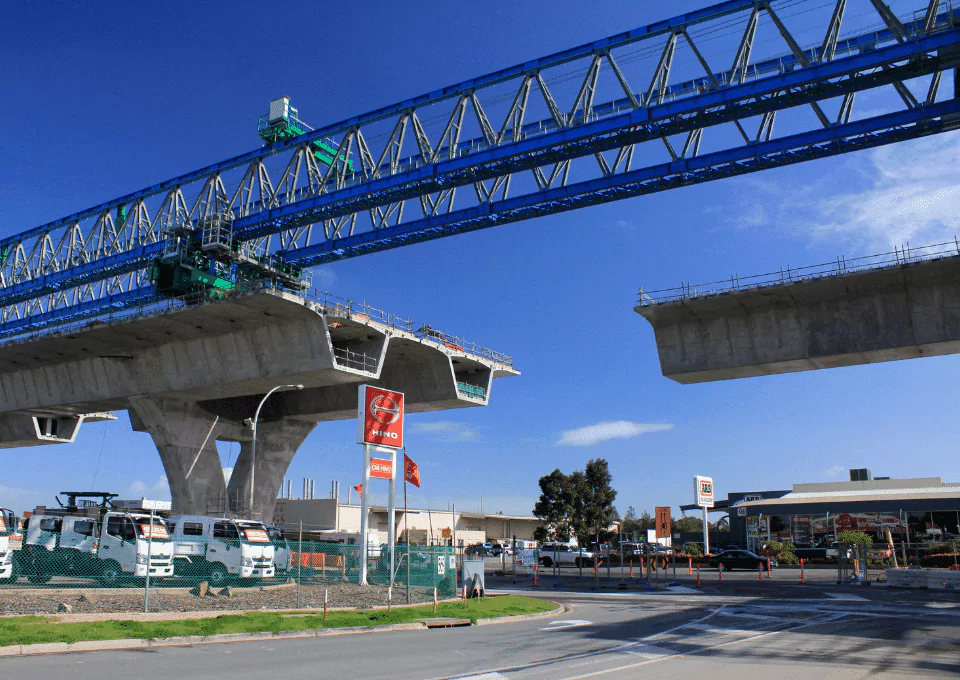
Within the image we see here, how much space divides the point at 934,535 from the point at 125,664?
196 feet

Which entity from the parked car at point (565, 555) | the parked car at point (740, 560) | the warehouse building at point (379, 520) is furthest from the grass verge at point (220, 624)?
the warehouse building at point (379, 520)

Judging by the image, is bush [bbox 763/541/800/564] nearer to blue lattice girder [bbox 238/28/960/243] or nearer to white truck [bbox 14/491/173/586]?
blue lattice girder [bbox 238/28/960/243]

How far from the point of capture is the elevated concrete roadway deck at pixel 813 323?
99.7 ft

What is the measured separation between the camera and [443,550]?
26.8 m

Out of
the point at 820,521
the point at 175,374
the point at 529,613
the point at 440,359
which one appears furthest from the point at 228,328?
the point at 820,521

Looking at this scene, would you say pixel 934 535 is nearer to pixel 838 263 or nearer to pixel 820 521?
pixel 820 521

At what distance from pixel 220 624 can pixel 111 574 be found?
25.0 feet

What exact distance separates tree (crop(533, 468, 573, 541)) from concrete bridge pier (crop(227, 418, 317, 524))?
32842 mm

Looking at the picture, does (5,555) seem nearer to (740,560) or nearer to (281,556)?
(281,556)

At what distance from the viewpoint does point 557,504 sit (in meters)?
78.0

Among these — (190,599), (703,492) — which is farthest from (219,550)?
(703,492)

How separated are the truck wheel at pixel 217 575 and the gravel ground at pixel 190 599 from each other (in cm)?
45

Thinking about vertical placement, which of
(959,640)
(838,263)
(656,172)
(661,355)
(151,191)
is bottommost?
(959,640)

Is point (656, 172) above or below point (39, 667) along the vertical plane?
above
